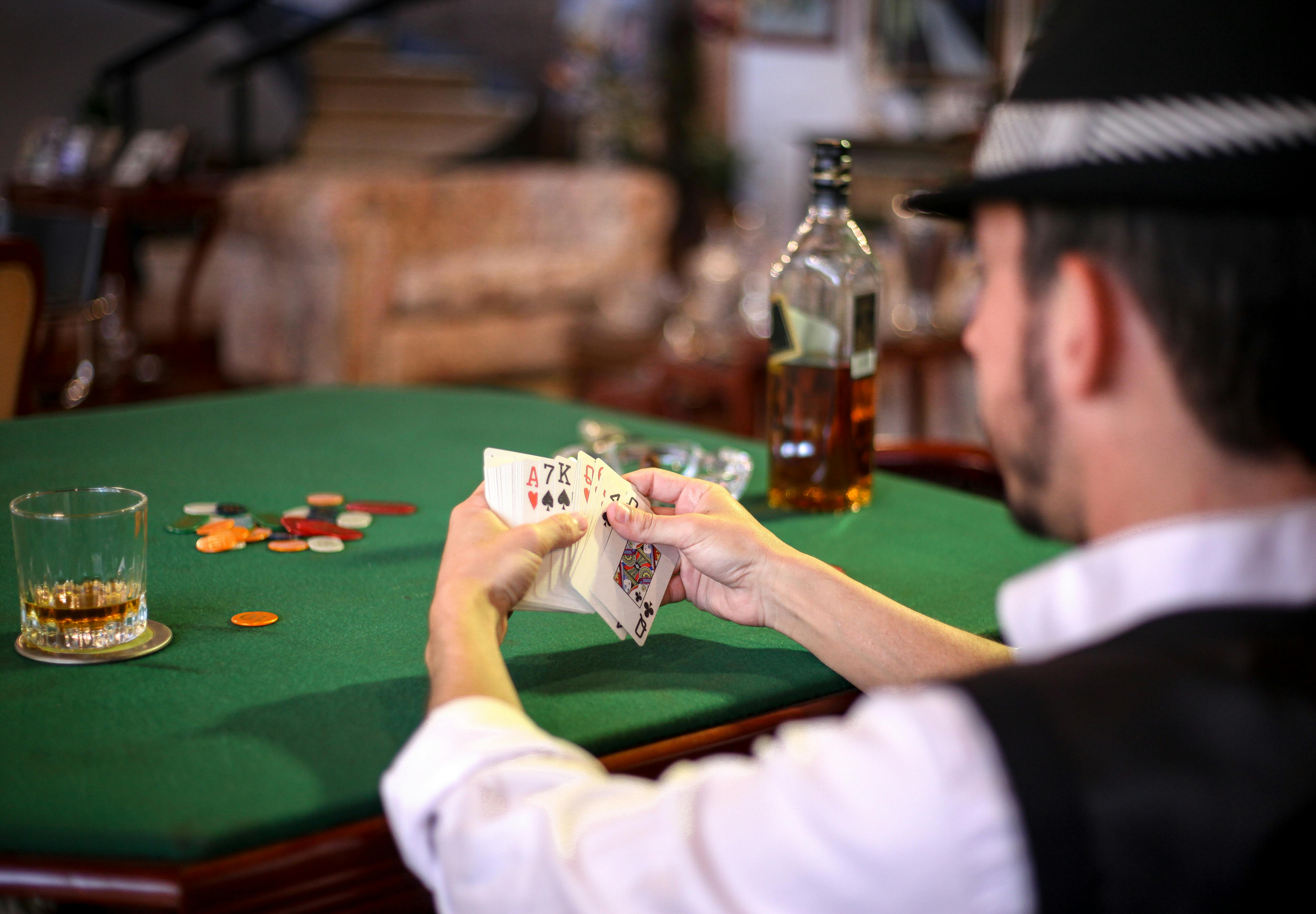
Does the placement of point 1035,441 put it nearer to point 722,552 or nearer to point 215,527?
point 722,552

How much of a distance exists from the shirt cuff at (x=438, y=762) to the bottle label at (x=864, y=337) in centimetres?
84

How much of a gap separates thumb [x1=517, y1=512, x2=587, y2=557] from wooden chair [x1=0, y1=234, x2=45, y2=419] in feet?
5.81

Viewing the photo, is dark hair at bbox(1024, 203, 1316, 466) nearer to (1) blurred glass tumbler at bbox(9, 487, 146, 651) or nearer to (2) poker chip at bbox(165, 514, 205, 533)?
(1) blurred glass tumbler at bbox(9, 487, 146, 651)

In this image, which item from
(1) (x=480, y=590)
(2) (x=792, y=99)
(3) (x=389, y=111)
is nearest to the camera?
(1) (x=480, y=590)

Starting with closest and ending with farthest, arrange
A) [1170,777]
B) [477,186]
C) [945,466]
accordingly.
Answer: [1170,777] < [945,466] < [477,186]

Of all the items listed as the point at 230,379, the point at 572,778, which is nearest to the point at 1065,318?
the point at 572,778

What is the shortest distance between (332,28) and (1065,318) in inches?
293

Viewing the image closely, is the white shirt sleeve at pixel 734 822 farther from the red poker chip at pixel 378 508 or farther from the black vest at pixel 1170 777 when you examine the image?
the red poker chip at pixel 378 508

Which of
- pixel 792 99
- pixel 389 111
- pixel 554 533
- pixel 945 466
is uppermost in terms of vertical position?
pixel 792 99

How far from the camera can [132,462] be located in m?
1.64

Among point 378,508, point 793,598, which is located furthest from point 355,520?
point 793,598

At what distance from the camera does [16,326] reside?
91.9 inches

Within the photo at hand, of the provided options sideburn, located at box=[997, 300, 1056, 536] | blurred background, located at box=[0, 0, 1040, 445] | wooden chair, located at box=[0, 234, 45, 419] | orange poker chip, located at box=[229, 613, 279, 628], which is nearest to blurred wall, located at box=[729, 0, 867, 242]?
blurred background, located at box=[0, 0, 1040, 445]

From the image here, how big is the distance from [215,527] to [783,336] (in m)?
0.71
